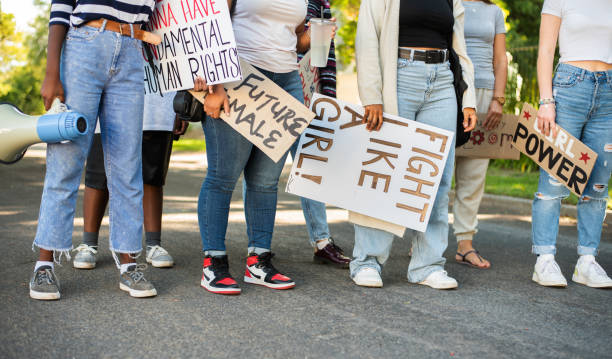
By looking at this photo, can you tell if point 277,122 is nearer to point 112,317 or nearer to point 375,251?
point 375,251

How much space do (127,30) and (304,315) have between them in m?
1.80

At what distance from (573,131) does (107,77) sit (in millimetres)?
2878

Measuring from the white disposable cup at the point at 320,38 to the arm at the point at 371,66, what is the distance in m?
0.36

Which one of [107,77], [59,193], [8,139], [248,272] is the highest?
[107,77]

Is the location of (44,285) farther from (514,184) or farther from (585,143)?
(514,184)

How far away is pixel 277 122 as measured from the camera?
12.5 feet

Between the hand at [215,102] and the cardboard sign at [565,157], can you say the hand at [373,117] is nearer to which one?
the hand at [215,102]

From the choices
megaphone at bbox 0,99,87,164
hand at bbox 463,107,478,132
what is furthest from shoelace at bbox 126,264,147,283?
hand at bbox 463,107,478,132

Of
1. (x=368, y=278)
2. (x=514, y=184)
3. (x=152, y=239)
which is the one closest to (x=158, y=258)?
(x=152, y=239)

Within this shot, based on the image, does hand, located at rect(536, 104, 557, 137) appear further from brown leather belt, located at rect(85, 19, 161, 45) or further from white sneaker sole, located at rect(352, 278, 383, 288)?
brown leather belt, located at rect(85, 19, 161, 45)

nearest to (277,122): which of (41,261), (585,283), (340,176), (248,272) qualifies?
(340,176)

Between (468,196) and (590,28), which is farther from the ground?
(590,28)

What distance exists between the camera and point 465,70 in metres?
4.24

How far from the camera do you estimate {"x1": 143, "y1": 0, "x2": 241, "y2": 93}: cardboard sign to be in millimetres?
3621
